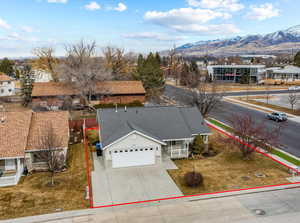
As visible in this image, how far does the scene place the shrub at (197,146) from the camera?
24656mm

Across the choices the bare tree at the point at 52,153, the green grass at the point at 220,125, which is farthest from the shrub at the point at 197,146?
the bare tree at the point at 52,153

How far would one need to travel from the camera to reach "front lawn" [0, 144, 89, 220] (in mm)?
15922

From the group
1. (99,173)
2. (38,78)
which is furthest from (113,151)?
(38,78)

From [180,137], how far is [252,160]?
6986mm

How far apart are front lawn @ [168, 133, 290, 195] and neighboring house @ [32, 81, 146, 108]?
2619 cm

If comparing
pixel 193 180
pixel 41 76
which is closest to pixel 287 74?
pixel 41 76

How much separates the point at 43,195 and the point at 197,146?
14.0 metres

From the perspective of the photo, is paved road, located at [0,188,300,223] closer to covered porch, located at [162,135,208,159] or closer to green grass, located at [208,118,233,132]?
covered porch, located at [162,135,208,159]

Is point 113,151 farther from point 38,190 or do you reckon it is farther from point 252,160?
point 252,160

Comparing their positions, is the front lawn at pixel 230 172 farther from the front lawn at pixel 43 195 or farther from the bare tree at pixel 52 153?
the bare tree at pixel 52 153

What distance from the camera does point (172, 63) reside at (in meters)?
124

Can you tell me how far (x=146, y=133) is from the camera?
888 inches

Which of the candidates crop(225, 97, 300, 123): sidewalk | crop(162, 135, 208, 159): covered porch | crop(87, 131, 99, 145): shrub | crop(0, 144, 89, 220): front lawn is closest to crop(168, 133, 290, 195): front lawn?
crop(162, 135, 208, 159): covered porch

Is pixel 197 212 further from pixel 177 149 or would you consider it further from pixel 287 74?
pixel 287 74
